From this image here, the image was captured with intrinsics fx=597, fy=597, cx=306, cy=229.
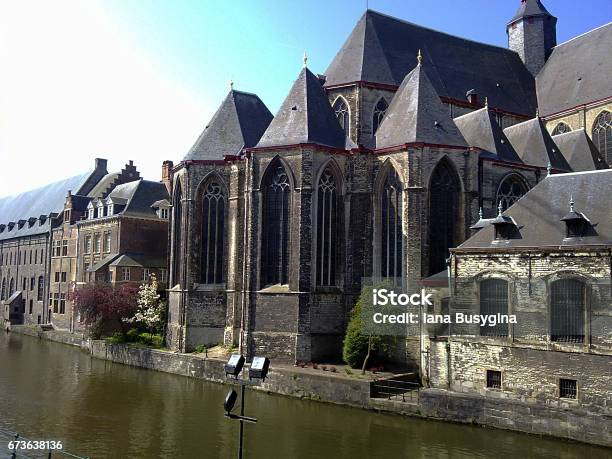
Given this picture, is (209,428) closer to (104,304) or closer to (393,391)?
(393,391)

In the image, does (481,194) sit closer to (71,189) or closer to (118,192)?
(118,192)

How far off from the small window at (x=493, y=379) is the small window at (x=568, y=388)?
2.04 meters

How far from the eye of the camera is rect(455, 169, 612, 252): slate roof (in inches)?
746

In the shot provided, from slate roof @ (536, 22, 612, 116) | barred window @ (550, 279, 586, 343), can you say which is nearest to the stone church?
slate roof @ (536, 22, 612, 116)

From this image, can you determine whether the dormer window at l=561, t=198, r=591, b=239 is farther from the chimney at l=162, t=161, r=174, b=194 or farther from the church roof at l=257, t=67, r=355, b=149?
the chimney at l=162, t=161, r=174, b=194

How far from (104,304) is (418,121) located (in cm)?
2104

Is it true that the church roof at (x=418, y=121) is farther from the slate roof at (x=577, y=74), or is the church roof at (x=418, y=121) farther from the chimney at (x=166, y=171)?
the chimney at (x=166, y=171)

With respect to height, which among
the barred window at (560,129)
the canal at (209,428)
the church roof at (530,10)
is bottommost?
the canal at (209,428)

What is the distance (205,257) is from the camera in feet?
103

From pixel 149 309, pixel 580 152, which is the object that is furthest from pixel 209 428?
pixel 580 152

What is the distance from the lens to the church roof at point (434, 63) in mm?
33719

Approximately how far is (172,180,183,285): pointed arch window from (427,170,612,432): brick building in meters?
16.1

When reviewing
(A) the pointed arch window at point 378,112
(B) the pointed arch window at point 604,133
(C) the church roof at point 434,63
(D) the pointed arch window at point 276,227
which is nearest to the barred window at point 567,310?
(D) the pointed arch window at point 276,227

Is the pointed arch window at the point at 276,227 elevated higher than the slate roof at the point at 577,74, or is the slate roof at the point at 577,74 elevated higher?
the slate roof at the point at 577,74
